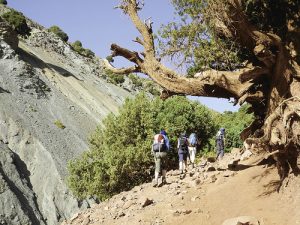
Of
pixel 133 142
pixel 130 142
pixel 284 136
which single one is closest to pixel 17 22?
pixel 130 142

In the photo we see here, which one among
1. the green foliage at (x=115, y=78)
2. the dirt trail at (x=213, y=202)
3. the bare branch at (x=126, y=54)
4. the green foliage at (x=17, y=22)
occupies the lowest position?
the dirt trail at (x=213, y=202)

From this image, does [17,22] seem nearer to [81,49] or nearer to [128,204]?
[81,49]

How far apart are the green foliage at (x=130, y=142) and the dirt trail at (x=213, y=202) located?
1110 cm

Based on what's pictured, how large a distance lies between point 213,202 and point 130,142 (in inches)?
659

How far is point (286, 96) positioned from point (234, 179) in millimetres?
2716

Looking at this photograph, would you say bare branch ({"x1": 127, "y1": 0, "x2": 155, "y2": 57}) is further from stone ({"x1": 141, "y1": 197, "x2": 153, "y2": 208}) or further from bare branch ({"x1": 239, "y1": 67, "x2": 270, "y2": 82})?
stone ({"x1": 141, "y1": 197, "x2": 153, "y2": 208})

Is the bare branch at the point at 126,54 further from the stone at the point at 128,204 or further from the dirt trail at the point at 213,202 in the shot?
the stone at the point at 128,204

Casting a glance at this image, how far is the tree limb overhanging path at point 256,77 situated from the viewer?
9.11m

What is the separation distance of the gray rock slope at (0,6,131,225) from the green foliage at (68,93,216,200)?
1187 centimetres

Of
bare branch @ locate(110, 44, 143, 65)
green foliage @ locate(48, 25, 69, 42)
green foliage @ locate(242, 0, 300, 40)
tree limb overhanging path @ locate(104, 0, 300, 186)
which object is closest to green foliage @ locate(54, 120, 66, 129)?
tree limb overhanging path @ locate(104, 0, 300, 186)

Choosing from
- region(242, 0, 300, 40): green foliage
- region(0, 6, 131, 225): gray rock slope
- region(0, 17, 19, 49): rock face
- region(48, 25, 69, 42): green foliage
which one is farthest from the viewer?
region(48, 25, 69, 42): green foliage

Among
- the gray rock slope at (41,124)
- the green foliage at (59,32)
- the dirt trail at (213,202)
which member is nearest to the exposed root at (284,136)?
the dirt trail at (213,202)

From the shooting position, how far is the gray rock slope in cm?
3862

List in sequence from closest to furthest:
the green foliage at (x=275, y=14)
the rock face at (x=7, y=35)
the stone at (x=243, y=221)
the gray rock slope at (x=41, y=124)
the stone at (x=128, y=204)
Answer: the stone at (x=243, y=221) → the green foliage at (x=275, y=14) → the stone at (x=128, y=204) → the gray rock slope at (x=41, y=124) → the rock face at (x=7, y=35)
